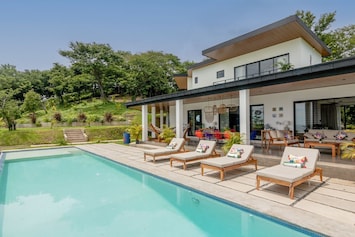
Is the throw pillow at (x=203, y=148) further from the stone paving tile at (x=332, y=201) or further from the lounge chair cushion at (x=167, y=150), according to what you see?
the stone paving tile at (x=332, y=201)

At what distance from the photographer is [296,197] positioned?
4.86 metres

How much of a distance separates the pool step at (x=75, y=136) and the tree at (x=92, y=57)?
1700 centimetres

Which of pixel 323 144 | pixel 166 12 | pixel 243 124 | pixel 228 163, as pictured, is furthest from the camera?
pixel 166 12

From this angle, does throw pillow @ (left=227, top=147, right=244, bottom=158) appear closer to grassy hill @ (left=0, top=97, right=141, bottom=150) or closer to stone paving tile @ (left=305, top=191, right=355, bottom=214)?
stone paving tile @ (left=305, top=191, right=355, bottom=214)

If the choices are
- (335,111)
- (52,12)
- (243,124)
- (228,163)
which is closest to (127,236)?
(228,163)

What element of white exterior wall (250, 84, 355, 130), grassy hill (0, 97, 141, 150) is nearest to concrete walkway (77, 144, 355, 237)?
white exterior wall (250, 84, 355, 130)

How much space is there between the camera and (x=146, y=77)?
119ft

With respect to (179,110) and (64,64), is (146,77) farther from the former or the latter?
(179,110)

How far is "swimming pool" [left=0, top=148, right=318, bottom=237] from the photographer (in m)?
4.13

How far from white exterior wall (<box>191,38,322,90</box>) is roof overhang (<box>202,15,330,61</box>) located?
9.6 inches

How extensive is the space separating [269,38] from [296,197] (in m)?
9.40

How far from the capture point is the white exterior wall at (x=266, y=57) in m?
11.4

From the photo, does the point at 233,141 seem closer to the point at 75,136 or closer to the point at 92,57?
the point at 75,136

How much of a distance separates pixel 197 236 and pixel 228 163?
116 inches
